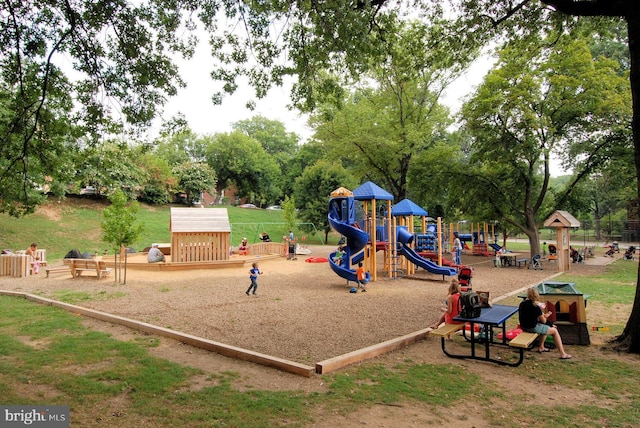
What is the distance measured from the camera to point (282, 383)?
5.79 metres

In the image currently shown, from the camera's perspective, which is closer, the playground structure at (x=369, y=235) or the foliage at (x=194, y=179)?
the playground structure at (x=369, y=235)

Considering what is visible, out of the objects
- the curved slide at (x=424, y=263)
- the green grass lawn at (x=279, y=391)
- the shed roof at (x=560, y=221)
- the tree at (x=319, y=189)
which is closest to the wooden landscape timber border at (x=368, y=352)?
the green grass lawn at (x=279, y=391)

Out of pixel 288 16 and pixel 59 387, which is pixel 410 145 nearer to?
pixel 288 16

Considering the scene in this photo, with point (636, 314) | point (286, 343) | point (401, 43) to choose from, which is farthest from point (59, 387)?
point (401, 43)

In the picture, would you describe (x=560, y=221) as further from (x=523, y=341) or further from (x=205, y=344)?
(x=205, y=344)

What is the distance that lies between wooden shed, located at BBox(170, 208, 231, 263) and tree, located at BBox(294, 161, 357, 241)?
16.5 m

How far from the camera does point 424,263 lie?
690 inches

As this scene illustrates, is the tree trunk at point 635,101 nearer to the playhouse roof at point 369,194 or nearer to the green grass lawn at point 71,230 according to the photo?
the playhouse roof at point 369,194

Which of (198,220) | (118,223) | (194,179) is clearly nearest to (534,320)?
(118,223)

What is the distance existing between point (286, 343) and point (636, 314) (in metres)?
6.24

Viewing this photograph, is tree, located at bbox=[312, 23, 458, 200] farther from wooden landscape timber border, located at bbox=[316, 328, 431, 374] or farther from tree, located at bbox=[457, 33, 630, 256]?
wooden landscape timber border, located at bbox=[316, 328, 431, 374]

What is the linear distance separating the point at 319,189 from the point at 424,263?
70.0 feet

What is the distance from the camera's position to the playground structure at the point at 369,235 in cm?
1572

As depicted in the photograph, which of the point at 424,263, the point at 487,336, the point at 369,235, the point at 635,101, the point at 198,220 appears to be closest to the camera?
the point at 487,336
